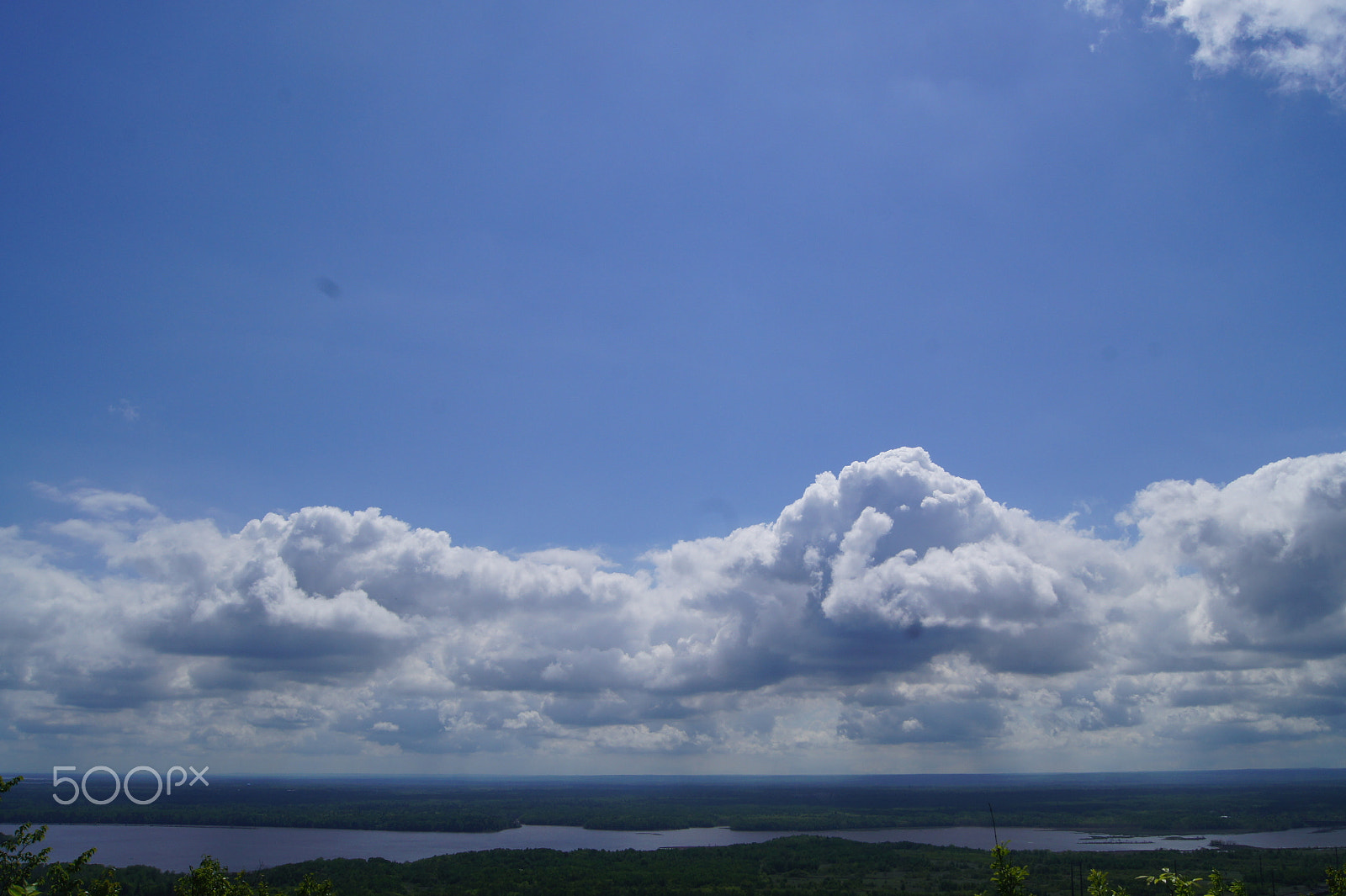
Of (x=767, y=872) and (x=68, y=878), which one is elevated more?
(x=68, y=878)

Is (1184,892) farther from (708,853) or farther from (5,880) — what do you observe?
(708,853)

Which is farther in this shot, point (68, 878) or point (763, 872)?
point (763, 872)

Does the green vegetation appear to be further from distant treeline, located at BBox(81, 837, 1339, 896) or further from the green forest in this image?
distant treeline, located at BBox(81, 837, 1339, 896)

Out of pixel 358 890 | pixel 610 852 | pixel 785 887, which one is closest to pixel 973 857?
pixel 785 887

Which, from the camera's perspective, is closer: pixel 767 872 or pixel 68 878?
pixel 68 878

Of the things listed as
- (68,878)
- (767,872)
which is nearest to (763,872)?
(767,872)

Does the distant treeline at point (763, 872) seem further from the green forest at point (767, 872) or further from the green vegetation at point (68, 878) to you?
the green vegetation at point (68, 878)

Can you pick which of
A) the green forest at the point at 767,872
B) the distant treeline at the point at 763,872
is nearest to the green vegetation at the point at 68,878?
the green forest at the point at 767,872

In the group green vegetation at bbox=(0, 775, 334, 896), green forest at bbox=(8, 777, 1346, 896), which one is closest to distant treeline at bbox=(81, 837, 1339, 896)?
green forest at bbox=(8, 777, 1346, 896)

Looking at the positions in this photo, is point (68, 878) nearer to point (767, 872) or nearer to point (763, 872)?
point (763, 872)
